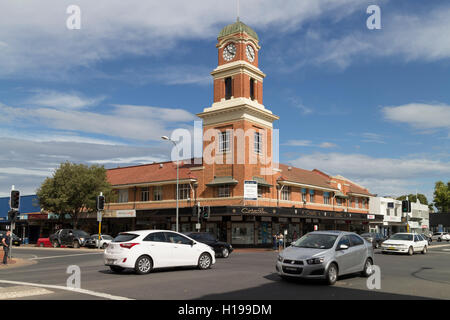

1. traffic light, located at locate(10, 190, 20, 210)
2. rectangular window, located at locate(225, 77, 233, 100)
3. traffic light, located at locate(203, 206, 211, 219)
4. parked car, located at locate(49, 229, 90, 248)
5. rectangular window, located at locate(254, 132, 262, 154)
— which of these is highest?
rectangular window, located at locate(225, 77, 233, 100)

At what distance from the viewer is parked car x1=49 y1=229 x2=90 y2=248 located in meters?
37.8

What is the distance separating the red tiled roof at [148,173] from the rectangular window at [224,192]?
3701mm

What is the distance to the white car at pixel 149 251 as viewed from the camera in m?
14.0

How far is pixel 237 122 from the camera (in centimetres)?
4372

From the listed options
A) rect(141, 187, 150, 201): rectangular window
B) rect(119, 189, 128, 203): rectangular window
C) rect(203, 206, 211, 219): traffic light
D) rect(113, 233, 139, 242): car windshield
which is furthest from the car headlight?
rect(119, 189, 128, 203): rectangular window

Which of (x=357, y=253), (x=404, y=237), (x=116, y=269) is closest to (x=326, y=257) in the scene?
(x=357, y=253)

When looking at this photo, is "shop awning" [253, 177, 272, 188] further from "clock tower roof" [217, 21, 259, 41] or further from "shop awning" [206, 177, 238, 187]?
"clock tower roof" [217, 21, 259, 41]

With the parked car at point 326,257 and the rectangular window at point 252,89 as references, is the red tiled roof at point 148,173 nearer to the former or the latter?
the rectangular window at point 252,89

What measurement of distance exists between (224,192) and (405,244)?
19006mm

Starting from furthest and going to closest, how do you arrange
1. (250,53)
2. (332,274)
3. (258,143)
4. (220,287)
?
(250,53)
(258,143)
(332,274)
(220,287)

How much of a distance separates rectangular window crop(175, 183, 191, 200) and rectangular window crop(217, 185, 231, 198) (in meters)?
4.04

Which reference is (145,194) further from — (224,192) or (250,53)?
(250,53)

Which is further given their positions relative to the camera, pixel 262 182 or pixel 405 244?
pixel 262 182
